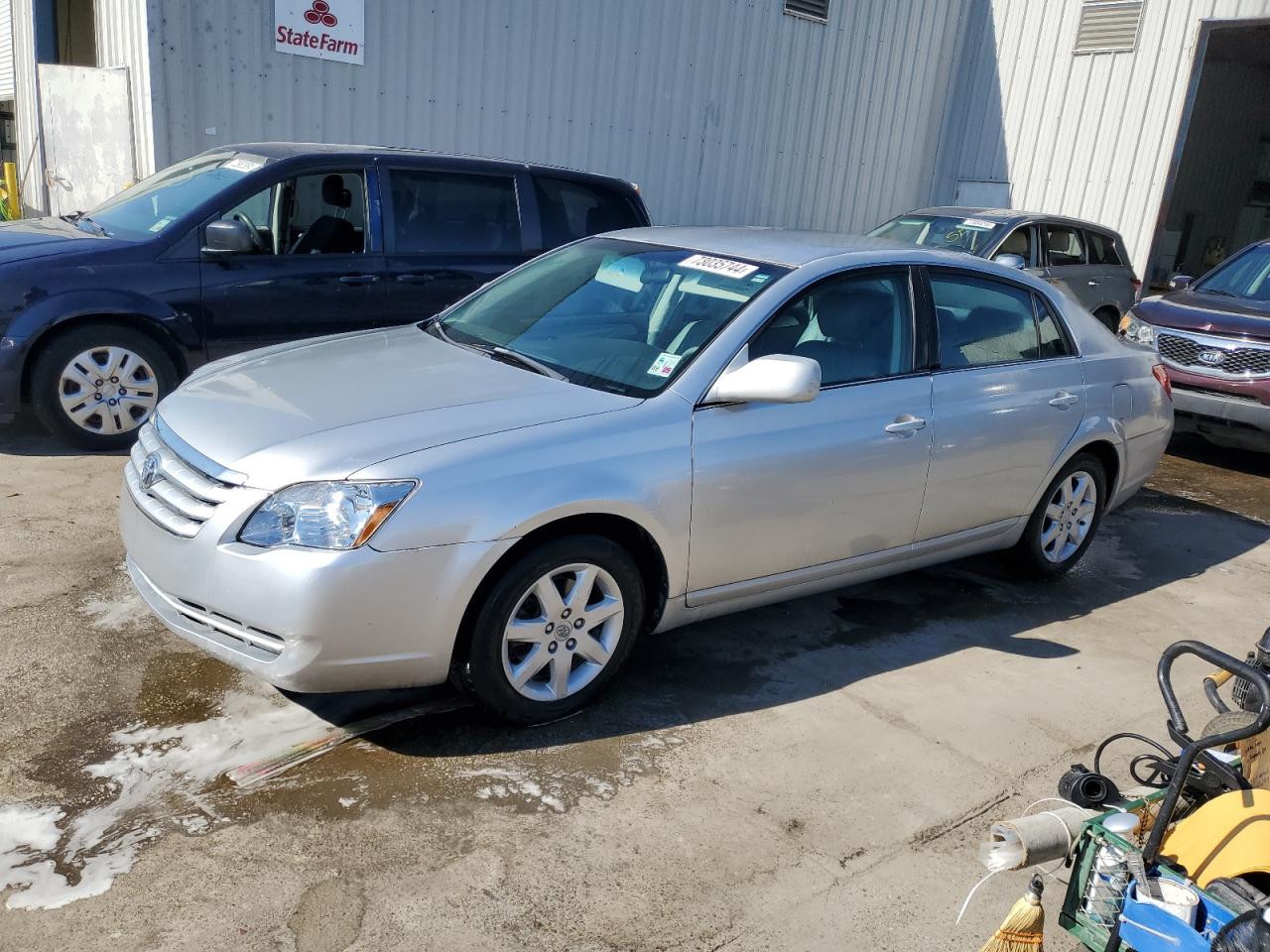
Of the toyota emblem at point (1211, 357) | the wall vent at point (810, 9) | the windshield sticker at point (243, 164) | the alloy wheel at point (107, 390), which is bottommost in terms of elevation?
the alloy wheel at point (107, 390)

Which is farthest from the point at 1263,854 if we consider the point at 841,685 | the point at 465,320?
the point at 465,320

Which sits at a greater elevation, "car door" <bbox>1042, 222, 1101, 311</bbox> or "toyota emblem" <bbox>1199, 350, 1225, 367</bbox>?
"car door" <bbox>1042, 222, 1101, 311</bbox>

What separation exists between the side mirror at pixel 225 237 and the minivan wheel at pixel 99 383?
629 millimetres

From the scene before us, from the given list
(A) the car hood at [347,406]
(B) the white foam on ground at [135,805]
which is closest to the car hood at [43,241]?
(A) the car hood at [347,406]

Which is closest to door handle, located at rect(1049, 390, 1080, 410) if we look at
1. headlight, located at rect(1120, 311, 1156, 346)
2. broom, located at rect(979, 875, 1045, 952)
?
broom, located at rect(979, 875, 1045, 952)

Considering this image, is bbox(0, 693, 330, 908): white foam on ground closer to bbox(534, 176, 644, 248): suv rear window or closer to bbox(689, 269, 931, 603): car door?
bbox(689, 269, 931, 603): car door

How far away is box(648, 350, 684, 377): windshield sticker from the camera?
12.6 feet

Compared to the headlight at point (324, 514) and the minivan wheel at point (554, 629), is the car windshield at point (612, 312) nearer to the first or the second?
the minivan wheel at point (554, 629)

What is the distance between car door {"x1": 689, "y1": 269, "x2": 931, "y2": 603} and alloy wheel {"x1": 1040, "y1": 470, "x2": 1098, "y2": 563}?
43.9 inches

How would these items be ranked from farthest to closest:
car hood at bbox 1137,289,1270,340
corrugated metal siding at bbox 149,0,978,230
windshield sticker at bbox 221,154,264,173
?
corrugated metal siding at bbox 149,0,978,230
car hood at bbox 1137,289,1270,340
windshield sticker at bbox 221,154,264,173

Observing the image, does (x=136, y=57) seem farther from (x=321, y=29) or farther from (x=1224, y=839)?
(x=1224, y=839)

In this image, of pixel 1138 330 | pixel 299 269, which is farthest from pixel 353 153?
pixel 1138 330

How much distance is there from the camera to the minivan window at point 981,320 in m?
4.58

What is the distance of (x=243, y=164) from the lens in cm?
647
